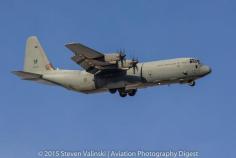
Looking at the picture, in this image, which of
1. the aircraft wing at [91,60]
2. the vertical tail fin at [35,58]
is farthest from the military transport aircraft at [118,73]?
the vertical tail fin at [35,58]

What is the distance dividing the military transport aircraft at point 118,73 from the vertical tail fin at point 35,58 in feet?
9.20

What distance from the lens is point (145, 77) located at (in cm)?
5278

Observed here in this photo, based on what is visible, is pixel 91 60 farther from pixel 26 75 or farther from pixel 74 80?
pixel 26 75

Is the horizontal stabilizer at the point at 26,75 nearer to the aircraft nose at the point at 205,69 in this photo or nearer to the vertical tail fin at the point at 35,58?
the vertical tail fin at the point at 35,58

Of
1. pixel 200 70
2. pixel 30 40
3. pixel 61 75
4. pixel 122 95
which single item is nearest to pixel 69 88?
pixel 61 75

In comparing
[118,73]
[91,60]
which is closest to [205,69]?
[118,73]

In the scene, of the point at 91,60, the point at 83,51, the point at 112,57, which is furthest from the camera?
the point at 112,57

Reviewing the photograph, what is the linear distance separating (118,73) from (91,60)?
3002mm

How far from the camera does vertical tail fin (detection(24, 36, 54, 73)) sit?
200ft

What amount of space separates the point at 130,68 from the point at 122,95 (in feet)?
11.2

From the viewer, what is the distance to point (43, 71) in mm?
60375

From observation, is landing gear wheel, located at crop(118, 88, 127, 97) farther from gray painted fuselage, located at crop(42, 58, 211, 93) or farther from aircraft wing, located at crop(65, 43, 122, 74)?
aircraft wing, located at crop(65, 43, 122, 74)

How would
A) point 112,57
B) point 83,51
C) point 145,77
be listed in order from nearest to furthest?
1. point 83,51
2. point 145,77
3. point 112,57

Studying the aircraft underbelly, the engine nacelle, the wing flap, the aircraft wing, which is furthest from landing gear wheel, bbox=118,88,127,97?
the wing flap
